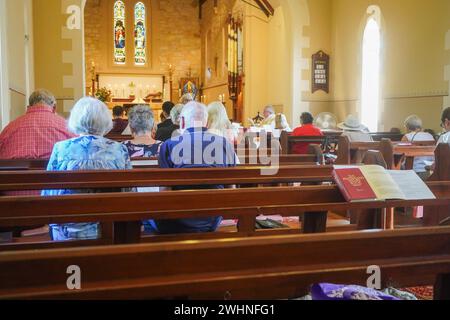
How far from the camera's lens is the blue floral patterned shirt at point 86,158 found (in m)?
2.43

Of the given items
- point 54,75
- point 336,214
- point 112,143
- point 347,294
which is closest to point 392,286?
point 347,294

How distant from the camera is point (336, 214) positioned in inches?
164

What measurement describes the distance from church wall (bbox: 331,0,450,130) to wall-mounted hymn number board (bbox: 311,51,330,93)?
351mm

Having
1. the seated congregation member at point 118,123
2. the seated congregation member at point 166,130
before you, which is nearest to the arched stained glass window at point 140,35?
the seated congregation member at point 118,123

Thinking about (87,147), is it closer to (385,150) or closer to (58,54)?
(385,150)

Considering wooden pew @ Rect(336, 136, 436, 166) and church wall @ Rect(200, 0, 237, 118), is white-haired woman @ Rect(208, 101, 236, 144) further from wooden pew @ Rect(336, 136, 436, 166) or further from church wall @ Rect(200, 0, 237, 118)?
church wall @ Rect(200, 0, 237, 118)

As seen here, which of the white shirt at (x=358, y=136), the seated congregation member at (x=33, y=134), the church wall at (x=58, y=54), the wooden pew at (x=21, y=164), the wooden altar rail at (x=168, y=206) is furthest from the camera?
the church wall at (x=58, y=54)

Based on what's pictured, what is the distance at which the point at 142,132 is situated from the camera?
362cm

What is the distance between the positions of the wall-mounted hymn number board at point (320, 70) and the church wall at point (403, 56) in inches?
13.8

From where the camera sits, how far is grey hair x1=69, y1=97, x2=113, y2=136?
254 cm

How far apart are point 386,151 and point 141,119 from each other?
1.92 meters

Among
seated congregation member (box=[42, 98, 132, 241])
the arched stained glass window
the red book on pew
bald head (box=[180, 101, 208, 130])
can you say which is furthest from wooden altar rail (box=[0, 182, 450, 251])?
the arched stained glass window

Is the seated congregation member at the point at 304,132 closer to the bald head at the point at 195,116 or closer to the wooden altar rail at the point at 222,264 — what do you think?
the bald head at the point at 195,116

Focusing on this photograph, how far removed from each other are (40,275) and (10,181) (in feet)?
5.31
